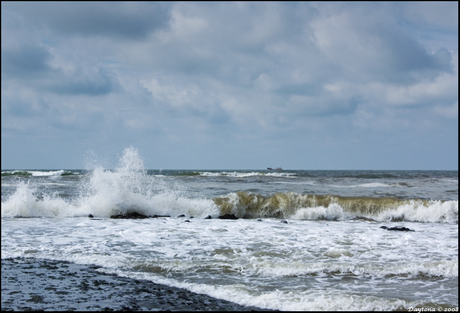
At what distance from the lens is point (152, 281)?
240 inches

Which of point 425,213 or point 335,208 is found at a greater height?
point 335,208

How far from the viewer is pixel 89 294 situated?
529 centimetres

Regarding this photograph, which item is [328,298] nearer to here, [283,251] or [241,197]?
[283,251]

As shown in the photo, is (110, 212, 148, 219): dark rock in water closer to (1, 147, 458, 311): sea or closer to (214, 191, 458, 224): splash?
(1, 147, 458, 311): sea

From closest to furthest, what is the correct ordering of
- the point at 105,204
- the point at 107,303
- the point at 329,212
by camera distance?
the point at 107,303 → the point at 105,204 → the point at 329,212

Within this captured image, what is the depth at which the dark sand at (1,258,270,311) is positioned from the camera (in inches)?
191

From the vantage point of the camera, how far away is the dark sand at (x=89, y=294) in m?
4.86

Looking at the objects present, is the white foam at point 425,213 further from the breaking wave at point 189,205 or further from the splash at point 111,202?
the splash at point 111,202

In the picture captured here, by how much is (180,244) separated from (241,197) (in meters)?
8.73

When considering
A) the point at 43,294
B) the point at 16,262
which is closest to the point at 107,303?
the point at 43,294

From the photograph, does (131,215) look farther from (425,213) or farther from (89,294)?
(425,213)

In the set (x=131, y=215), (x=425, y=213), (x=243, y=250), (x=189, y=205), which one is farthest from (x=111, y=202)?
(x=425, y=213)

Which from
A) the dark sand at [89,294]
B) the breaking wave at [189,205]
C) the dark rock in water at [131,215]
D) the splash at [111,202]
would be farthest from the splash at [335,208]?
the dark sand at [89,294]

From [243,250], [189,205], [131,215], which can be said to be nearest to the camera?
[243,250]
